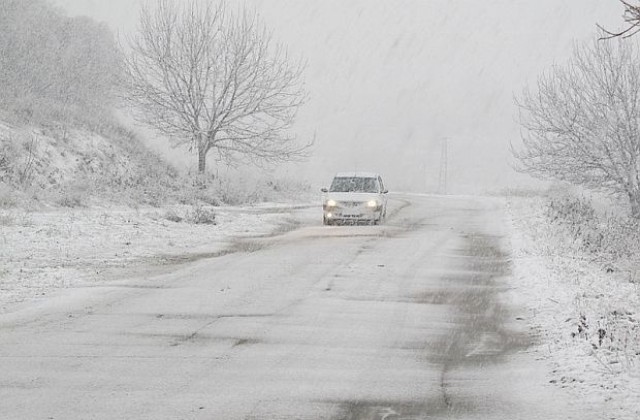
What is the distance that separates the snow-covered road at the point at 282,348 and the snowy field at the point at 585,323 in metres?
0.25

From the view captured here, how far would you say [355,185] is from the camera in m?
22.2

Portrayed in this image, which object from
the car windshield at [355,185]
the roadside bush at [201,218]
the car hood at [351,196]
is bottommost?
the roadside bush at [201,218]

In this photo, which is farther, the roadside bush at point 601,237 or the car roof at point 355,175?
the car roof at point 355,175

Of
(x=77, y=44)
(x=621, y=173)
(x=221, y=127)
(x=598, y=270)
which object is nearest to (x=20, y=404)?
(x=598, y=270)

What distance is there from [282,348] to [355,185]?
15759 mm

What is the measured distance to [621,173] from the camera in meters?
27.5

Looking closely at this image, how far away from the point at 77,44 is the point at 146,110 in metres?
27.0

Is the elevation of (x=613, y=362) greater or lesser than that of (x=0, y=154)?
lesser

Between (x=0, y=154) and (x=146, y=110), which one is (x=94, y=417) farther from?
(x=146, y=110)

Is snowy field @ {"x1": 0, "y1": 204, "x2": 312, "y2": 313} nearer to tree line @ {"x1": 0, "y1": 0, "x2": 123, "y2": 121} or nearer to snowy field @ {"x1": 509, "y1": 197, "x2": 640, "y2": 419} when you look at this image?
snowy field @ {"x1": 509, "y1": 197, "x2": 640, "y2": 419}

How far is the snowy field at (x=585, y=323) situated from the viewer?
5258mm

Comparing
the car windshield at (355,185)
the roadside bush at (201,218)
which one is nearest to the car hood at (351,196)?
the car windshield at (355,185)

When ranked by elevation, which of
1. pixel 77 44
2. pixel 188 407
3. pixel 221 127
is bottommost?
pixel 188 407

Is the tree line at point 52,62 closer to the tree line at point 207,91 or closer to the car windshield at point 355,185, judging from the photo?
the tree line at point 207,91
